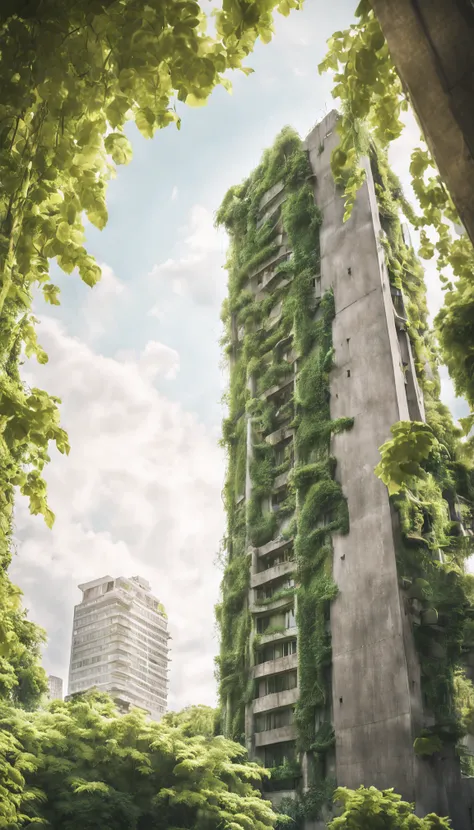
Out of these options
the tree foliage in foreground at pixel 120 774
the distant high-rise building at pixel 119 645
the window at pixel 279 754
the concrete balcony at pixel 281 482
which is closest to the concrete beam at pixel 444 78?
the tree foliage in foreground at pixel 120 774

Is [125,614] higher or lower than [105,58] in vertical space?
higher

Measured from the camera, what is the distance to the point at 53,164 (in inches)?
113

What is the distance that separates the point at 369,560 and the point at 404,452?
23.1m

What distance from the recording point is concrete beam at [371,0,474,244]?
72.0 inches

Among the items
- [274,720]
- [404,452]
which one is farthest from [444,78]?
[274,720]

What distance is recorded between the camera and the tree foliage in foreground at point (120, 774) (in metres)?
16.6

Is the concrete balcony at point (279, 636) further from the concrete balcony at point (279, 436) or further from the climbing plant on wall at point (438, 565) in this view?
the concrete balcony at point (279, 436)

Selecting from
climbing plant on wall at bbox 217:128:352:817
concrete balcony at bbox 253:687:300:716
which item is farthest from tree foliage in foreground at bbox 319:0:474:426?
concrete balcony at bbox 253:687:300:716

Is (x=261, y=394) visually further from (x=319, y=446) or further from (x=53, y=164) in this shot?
(x=53, y=164)

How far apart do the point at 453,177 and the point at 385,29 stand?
1.57 ft

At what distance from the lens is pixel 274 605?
29422 millimetres

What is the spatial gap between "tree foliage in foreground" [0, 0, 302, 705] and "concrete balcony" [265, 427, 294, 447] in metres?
28.9

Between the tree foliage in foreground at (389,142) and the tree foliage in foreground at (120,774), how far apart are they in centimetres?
1522

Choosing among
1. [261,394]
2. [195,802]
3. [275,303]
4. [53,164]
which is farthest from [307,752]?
[53,164]
